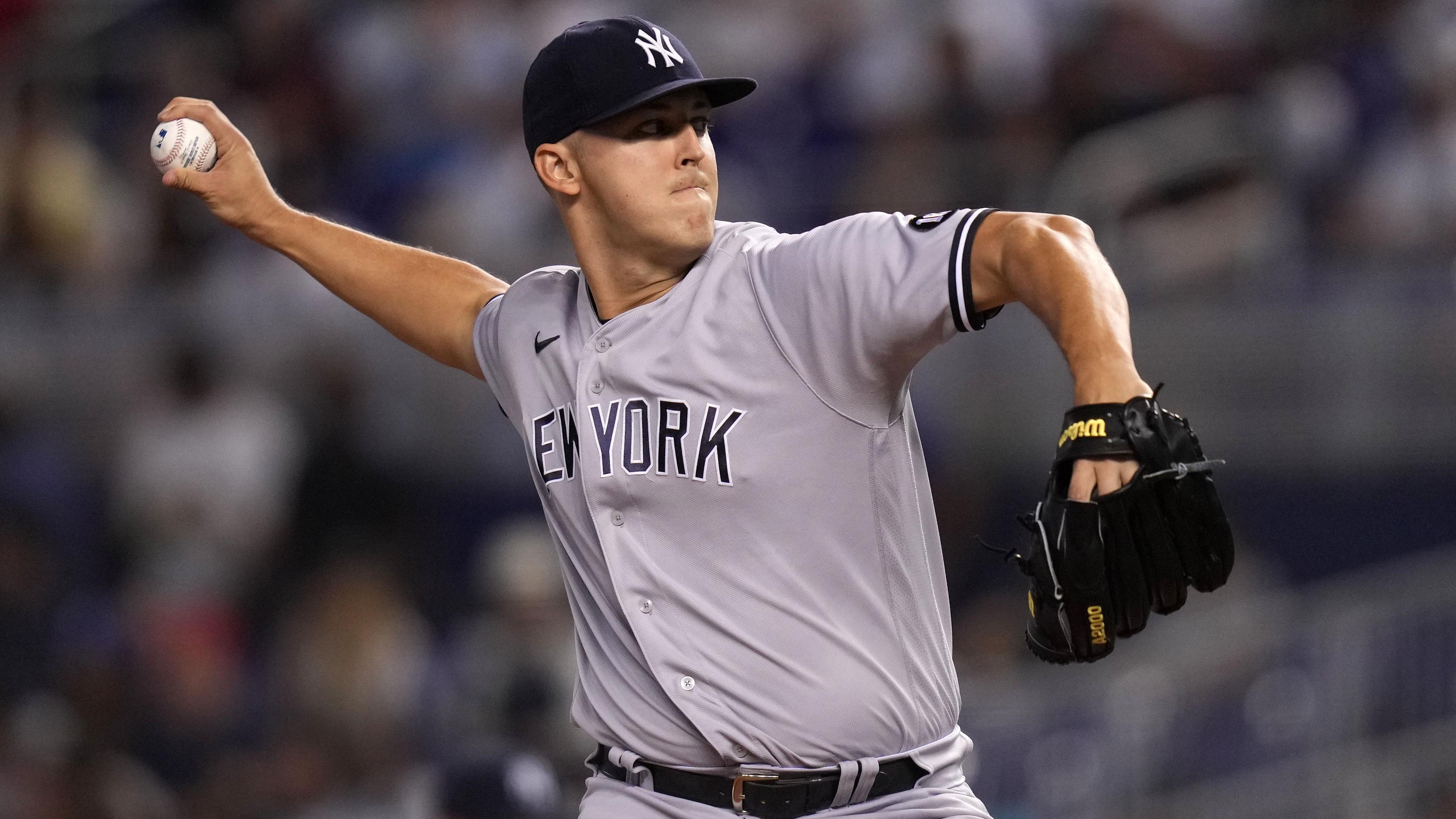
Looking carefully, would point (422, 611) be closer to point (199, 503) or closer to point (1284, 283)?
point (199, 503)

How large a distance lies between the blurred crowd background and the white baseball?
248 cm

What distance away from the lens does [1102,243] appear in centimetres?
771

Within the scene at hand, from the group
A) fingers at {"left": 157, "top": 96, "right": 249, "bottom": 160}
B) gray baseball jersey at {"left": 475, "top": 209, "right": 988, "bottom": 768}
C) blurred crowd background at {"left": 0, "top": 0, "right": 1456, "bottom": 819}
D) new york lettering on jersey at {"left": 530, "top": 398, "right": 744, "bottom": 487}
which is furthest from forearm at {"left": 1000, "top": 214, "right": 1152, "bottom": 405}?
blurred crowd background at {"left": 0, "top": 0, "right": 1456, "bottom": 819}

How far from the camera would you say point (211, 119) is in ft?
12.5

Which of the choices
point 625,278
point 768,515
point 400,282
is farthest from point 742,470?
point 400,282

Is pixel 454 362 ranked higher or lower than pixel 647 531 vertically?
higher

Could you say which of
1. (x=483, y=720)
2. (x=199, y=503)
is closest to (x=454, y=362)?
(x=483, y=720)

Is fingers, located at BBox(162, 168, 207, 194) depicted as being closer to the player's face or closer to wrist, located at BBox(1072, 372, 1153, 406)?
the player's face

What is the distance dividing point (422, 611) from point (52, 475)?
1.82m

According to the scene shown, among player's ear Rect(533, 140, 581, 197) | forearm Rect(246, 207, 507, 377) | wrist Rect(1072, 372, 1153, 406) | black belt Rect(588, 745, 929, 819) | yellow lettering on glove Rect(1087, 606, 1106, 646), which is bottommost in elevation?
black belt Rect(588, 745, 929, 819)

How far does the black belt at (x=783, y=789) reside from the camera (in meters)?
2.90

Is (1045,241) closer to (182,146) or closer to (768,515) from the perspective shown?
(768,515)

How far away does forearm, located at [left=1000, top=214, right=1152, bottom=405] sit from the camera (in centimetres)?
234

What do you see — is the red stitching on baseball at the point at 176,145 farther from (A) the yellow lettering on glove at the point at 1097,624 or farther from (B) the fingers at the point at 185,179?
(A) the yellow lettering on glove at the point at 1097,624
